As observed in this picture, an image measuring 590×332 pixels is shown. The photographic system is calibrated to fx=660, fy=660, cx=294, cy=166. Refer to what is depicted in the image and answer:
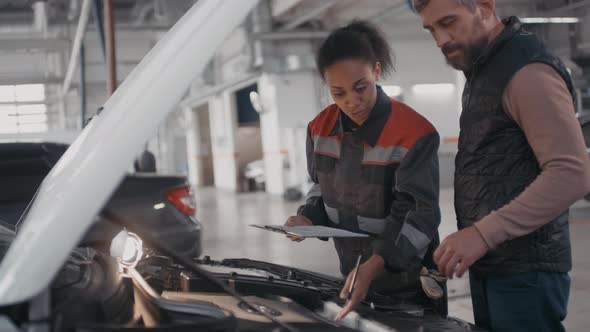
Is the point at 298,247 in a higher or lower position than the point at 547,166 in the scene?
lower

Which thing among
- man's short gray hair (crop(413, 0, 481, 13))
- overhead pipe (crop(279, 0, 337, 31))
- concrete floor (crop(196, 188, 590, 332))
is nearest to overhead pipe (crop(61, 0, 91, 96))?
concrete floor (crop(196, 188, 590, 332))

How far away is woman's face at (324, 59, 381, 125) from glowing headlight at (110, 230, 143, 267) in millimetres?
617

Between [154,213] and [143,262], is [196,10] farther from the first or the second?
[154,213]

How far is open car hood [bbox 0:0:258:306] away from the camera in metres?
0.79

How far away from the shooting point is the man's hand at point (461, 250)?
44.8 inches

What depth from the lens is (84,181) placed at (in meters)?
0.81

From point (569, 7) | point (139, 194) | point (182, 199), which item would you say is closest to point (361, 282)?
point (139, 194)

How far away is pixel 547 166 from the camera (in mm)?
1146

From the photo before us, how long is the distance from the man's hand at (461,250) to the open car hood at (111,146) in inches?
21.4

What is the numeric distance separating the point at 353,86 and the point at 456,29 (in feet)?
1.30

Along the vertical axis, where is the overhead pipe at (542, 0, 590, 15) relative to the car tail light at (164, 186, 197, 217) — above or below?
Answer: above

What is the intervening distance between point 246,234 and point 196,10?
6875 mm

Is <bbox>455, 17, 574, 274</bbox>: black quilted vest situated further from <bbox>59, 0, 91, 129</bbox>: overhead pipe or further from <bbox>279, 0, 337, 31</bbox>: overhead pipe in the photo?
<bbox>279, 0, 337, 31</bbox>: overhead pipe

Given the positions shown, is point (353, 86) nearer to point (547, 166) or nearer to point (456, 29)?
point (456, 29)
